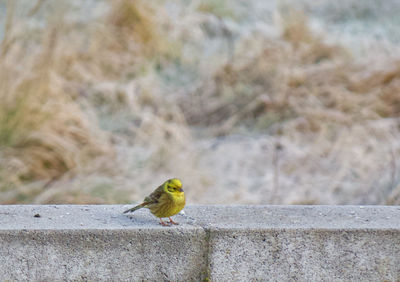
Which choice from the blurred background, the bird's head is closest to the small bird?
the bird's head

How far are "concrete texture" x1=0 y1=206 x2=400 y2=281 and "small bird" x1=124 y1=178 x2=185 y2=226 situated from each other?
0.18 ft

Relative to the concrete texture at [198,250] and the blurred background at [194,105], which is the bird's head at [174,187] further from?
the blurred background at [194,105]

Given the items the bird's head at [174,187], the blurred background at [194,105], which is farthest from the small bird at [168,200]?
the blurred background at [194,105]

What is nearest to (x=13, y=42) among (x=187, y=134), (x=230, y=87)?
(x=187, y=134)

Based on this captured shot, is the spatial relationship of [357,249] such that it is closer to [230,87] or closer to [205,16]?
[230,87]

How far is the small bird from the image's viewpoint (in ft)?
7.55

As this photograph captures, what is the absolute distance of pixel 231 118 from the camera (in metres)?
4.98

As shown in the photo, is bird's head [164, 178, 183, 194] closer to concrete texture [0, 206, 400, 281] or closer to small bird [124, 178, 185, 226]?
small bird [124, 178, 185, 226]

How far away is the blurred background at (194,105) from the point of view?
4.22 metres

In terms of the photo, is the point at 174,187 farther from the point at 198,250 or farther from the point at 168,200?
the point at 198,250

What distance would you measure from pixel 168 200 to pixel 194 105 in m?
2.94

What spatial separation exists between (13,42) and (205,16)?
203 cm

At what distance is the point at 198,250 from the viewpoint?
2348 millimetres

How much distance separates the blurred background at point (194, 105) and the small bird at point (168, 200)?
1666 mm
